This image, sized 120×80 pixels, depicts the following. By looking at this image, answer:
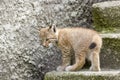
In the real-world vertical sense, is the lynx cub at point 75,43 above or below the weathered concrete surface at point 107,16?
below

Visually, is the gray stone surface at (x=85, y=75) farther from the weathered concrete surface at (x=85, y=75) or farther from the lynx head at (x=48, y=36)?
the lynx head at (x=48, y=36)

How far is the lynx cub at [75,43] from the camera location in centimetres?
402

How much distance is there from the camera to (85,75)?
3881 mm

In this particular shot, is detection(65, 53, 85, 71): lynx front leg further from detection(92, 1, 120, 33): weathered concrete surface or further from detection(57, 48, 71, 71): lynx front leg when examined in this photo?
detection(92, 1, 120, 33): weathered concrete surface

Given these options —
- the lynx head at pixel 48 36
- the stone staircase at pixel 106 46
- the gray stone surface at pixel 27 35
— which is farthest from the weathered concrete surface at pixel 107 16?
the lynx head at pixel 48 36

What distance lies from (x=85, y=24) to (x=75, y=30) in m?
0.78

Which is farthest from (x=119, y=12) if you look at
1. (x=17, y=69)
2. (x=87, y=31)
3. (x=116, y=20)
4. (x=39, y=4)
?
(x=17, y=69)

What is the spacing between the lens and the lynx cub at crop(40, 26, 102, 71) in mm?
4020

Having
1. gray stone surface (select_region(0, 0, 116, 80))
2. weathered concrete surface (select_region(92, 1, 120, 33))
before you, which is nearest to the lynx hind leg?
weathered concrete surface (select_region(92, 1, 120, 33))

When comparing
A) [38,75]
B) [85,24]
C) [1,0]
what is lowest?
[38,75]

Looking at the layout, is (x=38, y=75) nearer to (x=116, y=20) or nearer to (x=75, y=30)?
(x=75, y=30)

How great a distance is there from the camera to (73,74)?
155 inches

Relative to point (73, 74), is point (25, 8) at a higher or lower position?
higher

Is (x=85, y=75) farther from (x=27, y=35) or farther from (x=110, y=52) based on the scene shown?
(x=27, y=35)
